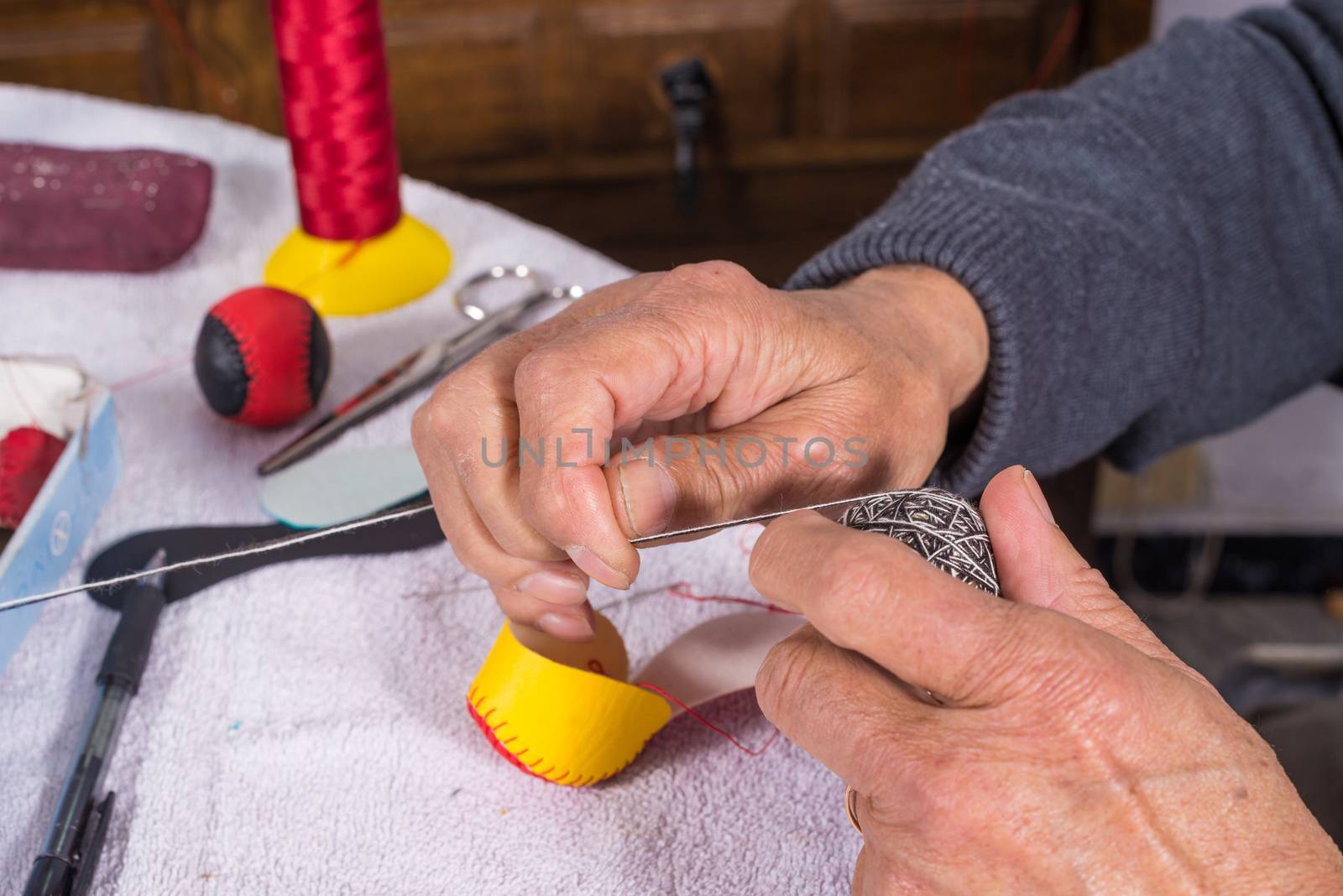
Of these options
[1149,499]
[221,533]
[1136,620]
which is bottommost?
[1149,499]

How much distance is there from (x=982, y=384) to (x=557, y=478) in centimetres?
39

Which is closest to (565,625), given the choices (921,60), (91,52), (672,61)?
(672,61)

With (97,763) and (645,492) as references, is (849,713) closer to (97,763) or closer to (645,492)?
(645,492)

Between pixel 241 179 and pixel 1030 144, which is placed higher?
pixel 1030 144

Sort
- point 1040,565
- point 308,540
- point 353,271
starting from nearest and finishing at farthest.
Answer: point 1040,565 < point 308,540 < point 353,271

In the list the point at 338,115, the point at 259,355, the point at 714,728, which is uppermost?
the point at 338,115

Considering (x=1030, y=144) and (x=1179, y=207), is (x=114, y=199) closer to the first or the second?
(x=1030, y=144)

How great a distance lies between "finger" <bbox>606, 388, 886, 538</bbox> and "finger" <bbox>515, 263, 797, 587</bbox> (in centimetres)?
2

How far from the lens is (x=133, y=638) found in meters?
0.69

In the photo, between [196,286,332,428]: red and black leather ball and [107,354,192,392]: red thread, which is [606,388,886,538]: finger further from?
[107,354,192,392]: red thread

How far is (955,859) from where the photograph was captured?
0.45 meters

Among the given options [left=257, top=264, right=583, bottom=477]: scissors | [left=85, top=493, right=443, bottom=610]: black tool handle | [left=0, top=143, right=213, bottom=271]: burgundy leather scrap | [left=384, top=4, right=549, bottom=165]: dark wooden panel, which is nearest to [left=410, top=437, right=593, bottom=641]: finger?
[left=85, top=493, right=443, bottom=610]: black tool handle

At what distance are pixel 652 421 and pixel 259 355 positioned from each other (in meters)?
0.31

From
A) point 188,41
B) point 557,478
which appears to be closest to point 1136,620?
point 557,478
